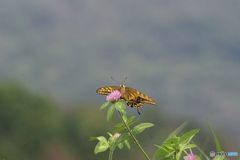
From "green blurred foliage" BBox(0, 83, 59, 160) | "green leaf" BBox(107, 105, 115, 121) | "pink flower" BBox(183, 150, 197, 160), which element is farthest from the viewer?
"green blurred foliage" BBox(0, 83, 59, 160)

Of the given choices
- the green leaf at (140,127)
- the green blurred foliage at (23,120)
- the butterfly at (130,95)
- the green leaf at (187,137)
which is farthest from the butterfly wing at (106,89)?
the green blurred foliage at (23,120)

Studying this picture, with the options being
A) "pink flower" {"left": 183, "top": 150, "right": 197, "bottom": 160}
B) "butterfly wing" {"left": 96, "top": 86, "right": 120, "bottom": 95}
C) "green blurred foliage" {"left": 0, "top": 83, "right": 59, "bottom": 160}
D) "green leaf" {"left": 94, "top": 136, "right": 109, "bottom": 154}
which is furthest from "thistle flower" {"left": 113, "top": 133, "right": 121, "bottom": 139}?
"green blurred foliage" {"left": 0, "top": 83, "right": 59, "bottom": 160}

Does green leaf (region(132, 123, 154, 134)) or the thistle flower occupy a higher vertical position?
the thistle flower

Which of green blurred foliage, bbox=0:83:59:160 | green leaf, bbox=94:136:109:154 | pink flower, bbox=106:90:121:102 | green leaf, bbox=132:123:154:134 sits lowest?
green leaf, bbox=132:123:154:134

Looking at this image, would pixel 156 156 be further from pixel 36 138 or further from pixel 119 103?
pixel 36 138

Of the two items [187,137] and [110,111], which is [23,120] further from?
[187,137]

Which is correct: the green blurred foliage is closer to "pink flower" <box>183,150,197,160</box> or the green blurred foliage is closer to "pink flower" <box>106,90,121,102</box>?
"pink flower" <box>106,90,121,102</box>

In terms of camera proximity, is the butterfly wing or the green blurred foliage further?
the green blurred foliage

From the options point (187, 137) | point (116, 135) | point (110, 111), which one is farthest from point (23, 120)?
point (187, 137)

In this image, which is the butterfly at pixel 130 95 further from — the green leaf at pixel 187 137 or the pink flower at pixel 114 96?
the green leaf at pixel 187 137
